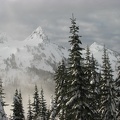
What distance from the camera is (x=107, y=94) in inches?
1640

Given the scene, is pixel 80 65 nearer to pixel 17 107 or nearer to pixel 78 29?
pixel 78 29

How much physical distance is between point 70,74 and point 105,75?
9.12 metres

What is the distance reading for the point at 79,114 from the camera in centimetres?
3328

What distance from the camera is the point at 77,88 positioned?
3328cm

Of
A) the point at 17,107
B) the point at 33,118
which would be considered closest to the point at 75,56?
the point at 17,107

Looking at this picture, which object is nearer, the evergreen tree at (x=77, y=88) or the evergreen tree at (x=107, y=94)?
the evergreen tree at (x=77, y=88)

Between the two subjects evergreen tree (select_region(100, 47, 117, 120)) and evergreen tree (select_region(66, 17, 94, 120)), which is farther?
evergreen tree (select_region(100, 47, 117, 120))

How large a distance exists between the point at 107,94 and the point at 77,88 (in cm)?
962

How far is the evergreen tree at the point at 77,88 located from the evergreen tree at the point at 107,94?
818 cm

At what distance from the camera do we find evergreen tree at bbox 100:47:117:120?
136ft

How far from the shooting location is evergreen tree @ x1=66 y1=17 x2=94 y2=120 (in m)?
33.2

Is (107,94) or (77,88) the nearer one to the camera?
(77,88)

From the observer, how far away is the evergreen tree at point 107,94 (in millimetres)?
41469

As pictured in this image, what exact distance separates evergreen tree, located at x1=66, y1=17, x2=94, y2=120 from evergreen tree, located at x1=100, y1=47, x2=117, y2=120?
26.8ft
